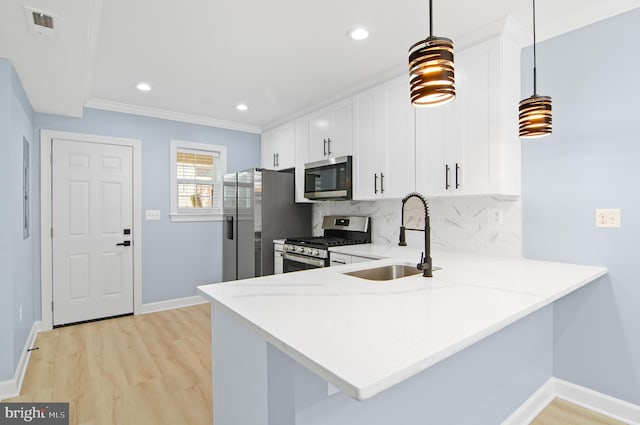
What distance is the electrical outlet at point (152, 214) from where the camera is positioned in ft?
13.7

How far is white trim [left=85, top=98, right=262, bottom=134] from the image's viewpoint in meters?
3.85

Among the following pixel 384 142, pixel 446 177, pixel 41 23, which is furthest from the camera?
pixel 384 142

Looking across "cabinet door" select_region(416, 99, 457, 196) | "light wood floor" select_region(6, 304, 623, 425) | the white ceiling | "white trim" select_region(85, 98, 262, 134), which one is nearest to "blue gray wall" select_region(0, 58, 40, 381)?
the white ceiling

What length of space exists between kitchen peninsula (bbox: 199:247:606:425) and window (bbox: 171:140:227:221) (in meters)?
3.14

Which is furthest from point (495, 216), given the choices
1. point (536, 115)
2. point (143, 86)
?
point (143, 86)

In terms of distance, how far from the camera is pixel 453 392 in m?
1.59

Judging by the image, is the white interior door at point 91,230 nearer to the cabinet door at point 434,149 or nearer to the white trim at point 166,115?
the white trim at point 166,115

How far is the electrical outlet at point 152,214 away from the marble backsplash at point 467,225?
2.78m

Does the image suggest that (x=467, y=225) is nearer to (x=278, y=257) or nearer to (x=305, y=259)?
(x=305, y=259)

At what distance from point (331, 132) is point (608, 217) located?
252 centimetres

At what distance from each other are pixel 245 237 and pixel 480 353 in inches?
120

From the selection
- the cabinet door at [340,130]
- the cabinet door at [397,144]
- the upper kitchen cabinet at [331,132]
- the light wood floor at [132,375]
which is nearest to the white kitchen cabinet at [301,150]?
the upper kitchen cabinet at [331,132]

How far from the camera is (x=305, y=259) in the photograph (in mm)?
3471

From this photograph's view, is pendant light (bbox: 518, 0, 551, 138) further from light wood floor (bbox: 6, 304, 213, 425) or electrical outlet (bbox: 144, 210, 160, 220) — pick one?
electrical outlet (bbox: 144, 210, 160, 220)
